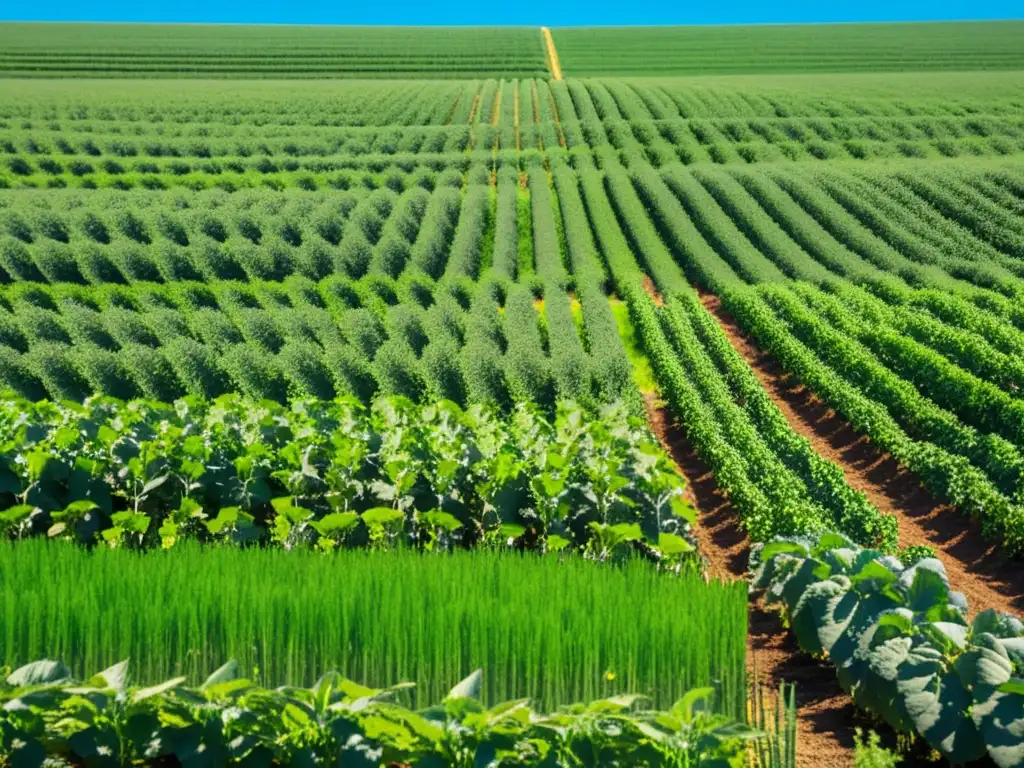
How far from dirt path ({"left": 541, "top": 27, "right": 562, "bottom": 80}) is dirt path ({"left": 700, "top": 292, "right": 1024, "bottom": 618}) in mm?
57805

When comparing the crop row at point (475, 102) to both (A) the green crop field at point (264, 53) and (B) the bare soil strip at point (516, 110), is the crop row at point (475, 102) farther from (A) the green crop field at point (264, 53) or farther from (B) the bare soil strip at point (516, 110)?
(A) the green crop field at point (264, 53)

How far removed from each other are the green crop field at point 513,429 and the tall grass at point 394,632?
0.03 metres

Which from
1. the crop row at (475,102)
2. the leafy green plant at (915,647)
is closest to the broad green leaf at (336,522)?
the leafy green plant at (915,647)

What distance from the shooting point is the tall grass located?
659 centimetres

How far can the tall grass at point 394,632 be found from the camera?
6.59m

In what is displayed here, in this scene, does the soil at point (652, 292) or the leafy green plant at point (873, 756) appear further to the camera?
the soil at point (652, 292)

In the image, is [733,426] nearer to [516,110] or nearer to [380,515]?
[380,515]

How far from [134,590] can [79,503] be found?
330cm

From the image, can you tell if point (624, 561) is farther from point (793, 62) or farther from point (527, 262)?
point (793, 62)

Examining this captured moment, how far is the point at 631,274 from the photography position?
2762 cm

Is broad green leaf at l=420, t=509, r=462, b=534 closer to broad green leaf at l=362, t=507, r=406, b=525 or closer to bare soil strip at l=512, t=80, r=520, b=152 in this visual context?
broad green leaf at l=362, t=507, r=406, b=525

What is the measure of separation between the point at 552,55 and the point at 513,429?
75.6 m

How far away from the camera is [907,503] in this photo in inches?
567

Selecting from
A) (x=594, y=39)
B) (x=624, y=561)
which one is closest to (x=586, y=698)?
(x=624, y=561)
